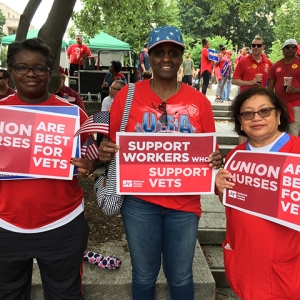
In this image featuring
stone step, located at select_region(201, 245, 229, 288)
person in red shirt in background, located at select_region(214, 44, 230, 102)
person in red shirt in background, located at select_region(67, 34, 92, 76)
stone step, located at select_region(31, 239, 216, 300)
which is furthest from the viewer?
person in red shirt in background, located at select_region(214, 44, 230, 102)

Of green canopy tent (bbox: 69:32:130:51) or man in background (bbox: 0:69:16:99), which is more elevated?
green canopy tent (bbox: 69:32:130:51)

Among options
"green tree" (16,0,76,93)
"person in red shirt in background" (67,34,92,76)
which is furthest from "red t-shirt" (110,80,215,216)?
"person in red shirt in background" (67,34,92,76)

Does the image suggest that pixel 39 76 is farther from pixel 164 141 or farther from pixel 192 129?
pixel 192 129

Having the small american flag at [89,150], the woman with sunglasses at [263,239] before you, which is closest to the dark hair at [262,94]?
the woman with sunglasses at [263,239]

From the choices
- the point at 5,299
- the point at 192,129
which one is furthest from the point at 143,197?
the point at 5,299

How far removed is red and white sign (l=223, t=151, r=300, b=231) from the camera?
1927mm

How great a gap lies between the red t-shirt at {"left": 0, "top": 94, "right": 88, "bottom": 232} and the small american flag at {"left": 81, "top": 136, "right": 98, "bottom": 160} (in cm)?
22

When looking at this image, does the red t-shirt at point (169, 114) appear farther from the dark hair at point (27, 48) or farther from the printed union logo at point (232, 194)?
the dark hair at point (27, 48)

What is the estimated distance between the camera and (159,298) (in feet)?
10.00

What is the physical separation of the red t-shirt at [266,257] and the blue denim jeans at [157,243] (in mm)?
341

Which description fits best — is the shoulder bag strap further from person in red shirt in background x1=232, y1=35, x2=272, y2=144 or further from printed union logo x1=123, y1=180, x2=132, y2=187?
person in red shirt in background x1=232, y1=35, x2=272, y2=144

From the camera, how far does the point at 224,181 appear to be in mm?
2191

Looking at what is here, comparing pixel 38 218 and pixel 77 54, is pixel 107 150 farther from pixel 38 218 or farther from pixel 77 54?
pixel 77 54

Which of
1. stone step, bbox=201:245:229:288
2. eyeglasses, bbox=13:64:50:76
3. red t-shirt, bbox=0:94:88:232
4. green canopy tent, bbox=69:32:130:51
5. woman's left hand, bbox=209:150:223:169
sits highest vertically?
green canopy tent, bbox=69:32:130:51
